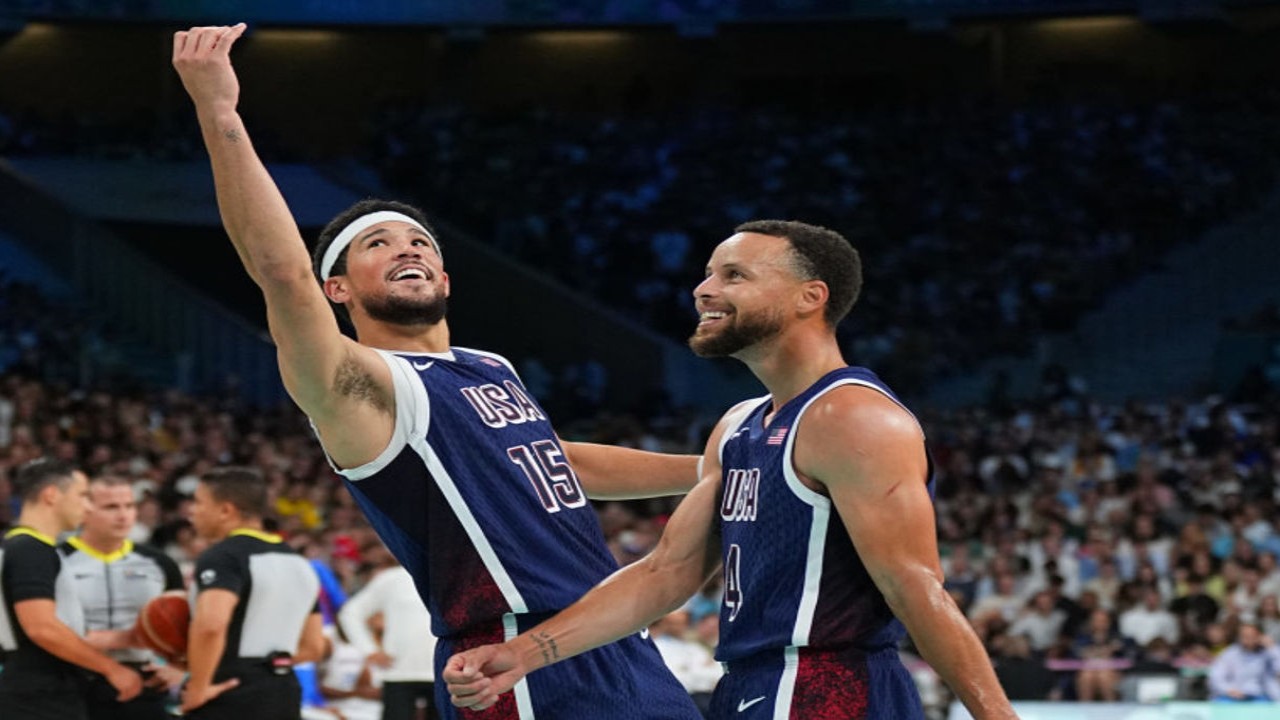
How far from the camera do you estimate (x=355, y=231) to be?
442 cm

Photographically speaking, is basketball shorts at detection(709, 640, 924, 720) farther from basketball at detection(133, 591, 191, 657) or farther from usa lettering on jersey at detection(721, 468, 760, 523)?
basketball at detection(133, 591, 191, 657)

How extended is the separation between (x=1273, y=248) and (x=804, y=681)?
2041cm

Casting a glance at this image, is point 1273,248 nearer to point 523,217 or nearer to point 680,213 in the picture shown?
point 680,213

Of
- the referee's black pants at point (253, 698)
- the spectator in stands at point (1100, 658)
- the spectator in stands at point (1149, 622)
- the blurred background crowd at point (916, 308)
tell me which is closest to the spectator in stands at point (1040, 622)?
the blurred background crowd at point (916, 308)

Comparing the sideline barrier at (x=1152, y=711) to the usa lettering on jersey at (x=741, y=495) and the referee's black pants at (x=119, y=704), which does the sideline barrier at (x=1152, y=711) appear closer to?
the referee's black pants at (x=119, y=704)

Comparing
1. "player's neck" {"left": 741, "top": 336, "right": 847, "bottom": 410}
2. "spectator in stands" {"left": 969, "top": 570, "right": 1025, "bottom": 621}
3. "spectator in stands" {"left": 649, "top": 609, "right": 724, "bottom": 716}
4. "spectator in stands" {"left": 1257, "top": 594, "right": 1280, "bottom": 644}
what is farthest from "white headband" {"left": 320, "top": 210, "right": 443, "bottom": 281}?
"spectator in stands" {"left": 1257, "top": 594, "right": 1280, "bottom": 644}

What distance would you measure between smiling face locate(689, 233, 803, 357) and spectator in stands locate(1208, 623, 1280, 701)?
7291 mm

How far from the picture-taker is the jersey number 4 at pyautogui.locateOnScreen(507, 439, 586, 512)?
13.8ft

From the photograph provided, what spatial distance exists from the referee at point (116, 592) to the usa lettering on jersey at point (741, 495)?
401 cm

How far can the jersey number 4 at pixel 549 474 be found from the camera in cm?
421

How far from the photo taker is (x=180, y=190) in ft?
81.7

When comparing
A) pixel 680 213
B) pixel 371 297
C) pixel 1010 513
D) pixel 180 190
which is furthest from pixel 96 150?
pixel 371 297

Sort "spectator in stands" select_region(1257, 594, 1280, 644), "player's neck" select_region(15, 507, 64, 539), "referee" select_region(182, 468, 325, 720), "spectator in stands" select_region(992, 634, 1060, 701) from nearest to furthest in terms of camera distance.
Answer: "referee" select_region(182, 468, 325, 720)
"player's neck" select_region(15, 507, 64, 539)
"spectator in stands" select_region(992, 634, 1060, 701)
"spectator in stands" select_region(1257, 594, 1280, 644)

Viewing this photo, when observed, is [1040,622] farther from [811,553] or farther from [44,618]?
[811,553]
